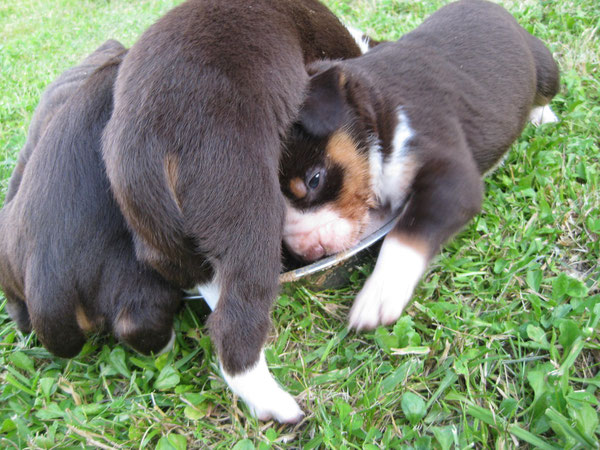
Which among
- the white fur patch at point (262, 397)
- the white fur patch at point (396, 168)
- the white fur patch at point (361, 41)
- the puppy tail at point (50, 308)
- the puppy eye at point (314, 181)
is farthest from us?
the white fur patch at point (361, 41)

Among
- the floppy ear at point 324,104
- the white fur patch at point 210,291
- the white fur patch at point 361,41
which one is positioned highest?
the floppy ear at point 324,104

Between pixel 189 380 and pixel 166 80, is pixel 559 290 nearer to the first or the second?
pixel 189 380

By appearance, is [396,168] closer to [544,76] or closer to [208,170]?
[208,170]

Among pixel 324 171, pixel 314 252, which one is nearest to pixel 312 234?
pixel 314 252

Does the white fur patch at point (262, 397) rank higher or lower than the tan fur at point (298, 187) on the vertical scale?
lower

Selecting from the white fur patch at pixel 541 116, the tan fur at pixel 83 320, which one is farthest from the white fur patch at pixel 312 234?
the white fur patch at pixel 541 116

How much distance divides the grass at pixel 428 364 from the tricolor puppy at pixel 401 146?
21 centimetres

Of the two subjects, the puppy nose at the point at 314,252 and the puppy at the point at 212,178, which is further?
the puppy nose at the point at 314,252

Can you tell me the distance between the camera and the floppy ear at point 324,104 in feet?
8.43

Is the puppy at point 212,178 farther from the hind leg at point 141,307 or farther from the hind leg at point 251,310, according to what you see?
the hind leg at point 141,307

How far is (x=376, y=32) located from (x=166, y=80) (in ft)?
13.6

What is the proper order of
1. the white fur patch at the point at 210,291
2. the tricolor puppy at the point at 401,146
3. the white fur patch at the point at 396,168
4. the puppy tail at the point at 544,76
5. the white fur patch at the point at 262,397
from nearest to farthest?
1. the white fur patch at the point at 262,397
2. the white fur patch at the point at 210,291
3. the tricolor puppy at the point at 401,146
4. the white fur patch at the point at 396,168
5. the puppy tail at the point at 544,76

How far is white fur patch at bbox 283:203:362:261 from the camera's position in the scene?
2566mm

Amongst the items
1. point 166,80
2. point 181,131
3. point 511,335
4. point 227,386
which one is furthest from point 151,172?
point 511,335
